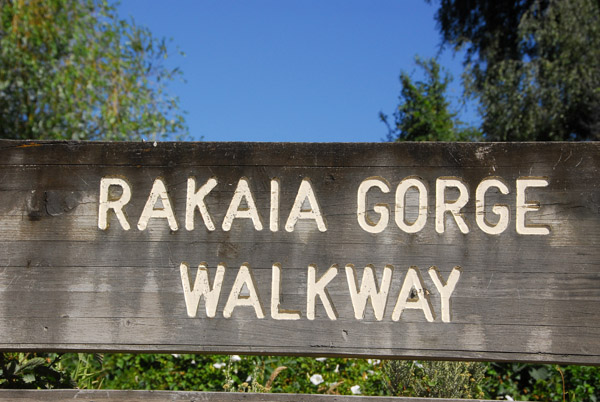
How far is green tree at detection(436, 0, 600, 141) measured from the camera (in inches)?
525

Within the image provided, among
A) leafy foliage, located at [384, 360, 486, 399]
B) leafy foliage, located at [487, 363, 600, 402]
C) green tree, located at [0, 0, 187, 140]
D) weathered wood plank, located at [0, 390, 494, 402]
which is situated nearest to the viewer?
weathered wood plank, located at [0, 390, 494, 402]

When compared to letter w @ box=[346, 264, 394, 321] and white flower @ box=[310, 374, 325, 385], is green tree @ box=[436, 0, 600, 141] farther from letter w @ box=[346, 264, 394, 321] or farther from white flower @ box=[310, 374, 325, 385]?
letter w @ box=[346, 264, 394, 321]

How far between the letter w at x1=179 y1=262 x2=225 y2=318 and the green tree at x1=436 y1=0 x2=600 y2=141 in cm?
1252

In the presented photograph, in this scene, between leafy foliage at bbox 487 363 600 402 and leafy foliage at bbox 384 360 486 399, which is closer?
leafy foliage at bbox 384 360 486 399

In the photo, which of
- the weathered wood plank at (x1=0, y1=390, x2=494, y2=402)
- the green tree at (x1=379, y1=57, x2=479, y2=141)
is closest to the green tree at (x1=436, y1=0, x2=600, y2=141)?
the green tree at (x1=379, y1=57, x2=479, y2=141)

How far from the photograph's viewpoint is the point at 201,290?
6.21 ft

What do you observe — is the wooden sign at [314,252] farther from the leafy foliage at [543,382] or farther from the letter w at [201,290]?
the leafy foliage at [543,382]

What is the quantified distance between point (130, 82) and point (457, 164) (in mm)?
8476

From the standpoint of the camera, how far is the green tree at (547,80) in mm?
13336

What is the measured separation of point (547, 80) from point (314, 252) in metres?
13.2

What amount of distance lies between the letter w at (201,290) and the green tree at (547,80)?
12517 millimetres

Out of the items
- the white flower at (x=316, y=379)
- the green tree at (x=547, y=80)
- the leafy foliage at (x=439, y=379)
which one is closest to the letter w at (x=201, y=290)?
the leafy foliage at (x=439, y=379)

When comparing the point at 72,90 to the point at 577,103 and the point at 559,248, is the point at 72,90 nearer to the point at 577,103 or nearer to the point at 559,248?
the point at 559,248

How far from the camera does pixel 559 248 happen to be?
1867 millimetres
